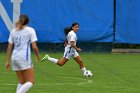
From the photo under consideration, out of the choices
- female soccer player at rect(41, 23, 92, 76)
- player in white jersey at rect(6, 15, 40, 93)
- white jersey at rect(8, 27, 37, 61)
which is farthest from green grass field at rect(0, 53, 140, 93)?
white jersey at rect(8, 27, 37, 61)

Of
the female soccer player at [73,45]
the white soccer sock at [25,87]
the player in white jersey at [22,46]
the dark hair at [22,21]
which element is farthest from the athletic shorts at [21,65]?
the female soccer player at [73,45]

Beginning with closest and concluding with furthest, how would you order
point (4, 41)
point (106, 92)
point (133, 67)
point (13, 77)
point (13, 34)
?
point (13, 34) < point (106, 92) < point (13, 77) < point (133, 67) < point (4, 41)

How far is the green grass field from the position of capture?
13.0 meters

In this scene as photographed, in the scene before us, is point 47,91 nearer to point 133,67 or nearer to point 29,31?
point 29,31

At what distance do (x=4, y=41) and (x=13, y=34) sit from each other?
55.6ft

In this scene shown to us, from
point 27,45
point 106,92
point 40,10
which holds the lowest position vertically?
point 106,92

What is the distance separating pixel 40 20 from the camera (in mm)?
27016

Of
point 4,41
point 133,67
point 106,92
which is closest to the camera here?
point 106,92

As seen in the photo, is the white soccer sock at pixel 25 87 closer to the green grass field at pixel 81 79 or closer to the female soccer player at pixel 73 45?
the green grass field at pixel 81 79

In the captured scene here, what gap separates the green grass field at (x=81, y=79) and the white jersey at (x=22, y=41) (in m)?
2.60

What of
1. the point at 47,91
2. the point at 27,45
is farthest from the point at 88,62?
the point at 27,45

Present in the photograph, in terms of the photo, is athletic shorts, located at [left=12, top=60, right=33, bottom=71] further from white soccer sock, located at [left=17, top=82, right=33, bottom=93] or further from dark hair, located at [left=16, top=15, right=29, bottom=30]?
dark hair, located at [left=16, top=15, right=29, bottom=30]

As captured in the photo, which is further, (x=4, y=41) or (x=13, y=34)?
(x=4, y=41)

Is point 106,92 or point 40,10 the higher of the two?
point 40,10
